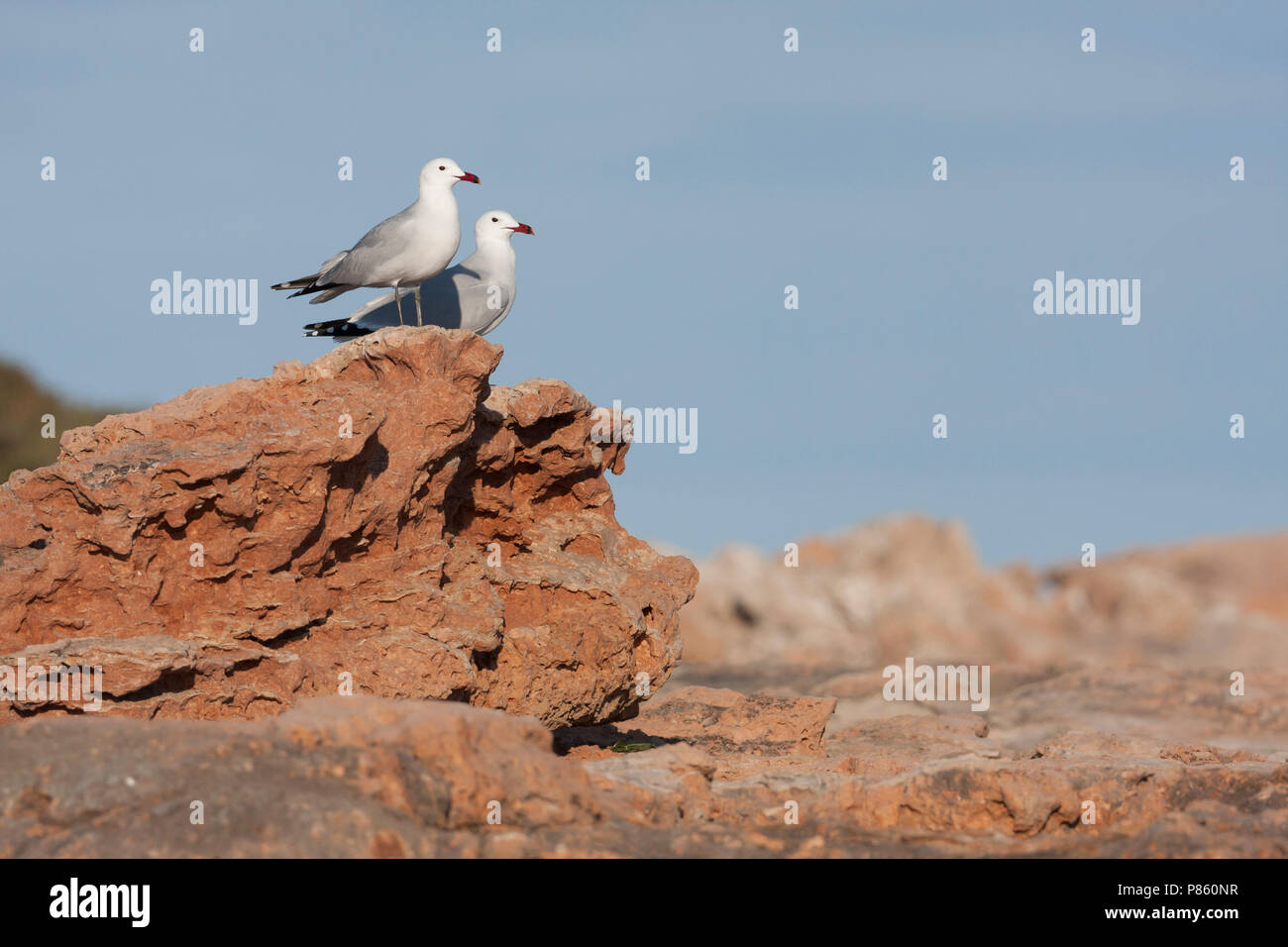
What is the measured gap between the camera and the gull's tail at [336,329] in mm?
12977

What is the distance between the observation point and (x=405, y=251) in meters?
12.5

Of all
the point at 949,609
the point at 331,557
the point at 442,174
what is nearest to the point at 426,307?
the point at 442,174

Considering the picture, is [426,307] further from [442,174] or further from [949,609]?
[949,609]

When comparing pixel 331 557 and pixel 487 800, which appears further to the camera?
pixel 331 557

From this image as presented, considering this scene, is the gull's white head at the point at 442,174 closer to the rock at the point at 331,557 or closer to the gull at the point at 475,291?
the gull at the point at 475,291

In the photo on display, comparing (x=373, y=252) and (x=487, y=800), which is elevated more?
(x=373, y=252)

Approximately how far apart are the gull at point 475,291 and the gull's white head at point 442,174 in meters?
1.04

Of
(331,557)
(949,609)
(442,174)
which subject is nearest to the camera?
(331,557)

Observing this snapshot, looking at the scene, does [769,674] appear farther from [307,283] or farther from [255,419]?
[255,419]

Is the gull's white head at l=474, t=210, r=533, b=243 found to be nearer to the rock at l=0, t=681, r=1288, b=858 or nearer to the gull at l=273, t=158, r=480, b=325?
the gull at l=273, t=158, r=480, b=325

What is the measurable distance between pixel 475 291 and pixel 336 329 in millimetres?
1669

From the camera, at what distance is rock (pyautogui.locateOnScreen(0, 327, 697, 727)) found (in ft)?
32.8

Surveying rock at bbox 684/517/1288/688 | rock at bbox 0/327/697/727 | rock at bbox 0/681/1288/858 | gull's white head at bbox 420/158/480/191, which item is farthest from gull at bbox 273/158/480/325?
rock at bbox 684/517/1288/688

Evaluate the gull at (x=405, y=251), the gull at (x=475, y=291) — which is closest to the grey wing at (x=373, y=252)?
the gull at (x=405, y=251)
